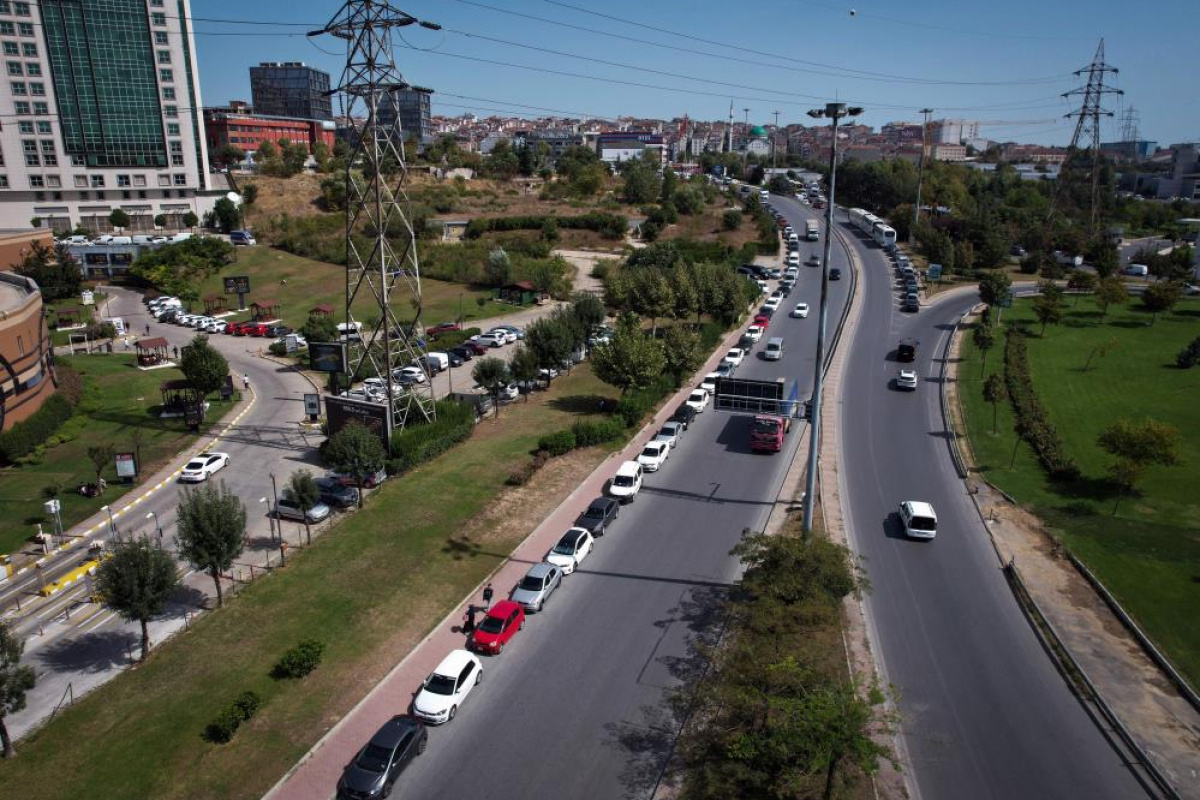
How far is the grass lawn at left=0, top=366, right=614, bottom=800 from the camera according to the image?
58.6 feet

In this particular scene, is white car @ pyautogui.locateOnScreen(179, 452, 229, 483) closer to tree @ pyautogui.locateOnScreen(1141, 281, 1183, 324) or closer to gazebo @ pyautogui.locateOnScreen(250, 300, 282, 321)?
gazebo @ pyautogui.locateOnScreen(250, 300, 282, 321)

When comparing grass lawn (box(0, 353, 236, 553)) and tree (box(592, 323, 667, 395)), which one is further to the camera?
tree (box(592, 323, 667, 395))

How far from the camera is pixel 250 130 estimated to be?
157m

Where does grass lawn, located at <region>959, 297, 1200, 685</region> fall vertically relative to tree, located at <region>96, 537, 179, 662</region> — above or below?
below

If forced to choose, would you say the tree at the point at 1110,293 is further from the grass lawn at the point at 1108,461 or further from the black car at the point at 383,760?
the black car at the point at 383,760

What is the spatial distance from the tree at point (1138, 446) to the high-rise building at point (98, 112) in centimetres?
10489

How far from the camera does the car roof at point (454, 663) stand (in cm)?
2011

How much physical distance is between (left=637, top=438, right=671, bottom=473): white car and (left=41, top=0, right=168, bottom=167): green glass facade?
90.7m

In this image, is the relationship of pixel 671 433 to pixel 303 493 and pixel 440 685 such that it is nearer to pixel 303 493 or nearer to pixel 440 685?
pixel 303 493

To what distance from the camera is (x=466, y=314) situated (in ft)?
231

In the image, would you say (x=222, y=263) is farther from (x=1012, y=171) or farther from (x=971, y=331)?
(x=1012, y=171)

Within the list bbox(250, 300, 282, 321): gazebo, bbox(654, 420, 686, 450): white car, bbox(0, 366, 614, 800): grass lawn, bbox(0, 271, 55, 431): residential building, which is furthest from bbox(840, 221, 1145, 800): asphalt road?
bbox(250, 300, 282, 321): gazebo

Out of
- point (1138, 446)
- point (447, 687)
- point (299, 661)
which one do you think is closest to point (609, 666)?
point (447, 687)

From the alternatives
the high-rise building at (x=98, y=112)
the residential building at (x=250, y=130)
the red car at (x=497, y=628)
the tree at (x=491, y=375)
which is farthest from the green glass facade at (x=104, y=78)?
the red car at (x=497, y=628)
